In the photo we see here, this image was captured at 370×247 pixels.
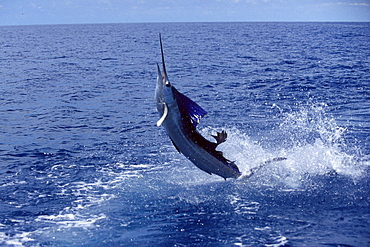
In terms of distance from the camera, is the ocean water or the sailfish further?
the ocean water

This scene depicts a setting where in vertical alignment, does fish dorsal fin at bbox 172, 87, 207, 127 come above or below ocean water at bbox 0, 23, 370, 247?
above

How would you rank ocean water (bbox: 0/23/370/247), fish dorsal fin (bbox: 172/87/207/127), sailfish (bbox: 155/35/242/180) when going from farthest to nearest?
fish dorsal fin (bbox: 172/87/207/127) < ocean water (bbox: 0/23/370/247) < sailfish (bbox: 155/35/242/180)

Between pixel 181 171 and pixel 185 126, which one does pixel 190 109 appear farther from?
pixel 181 171

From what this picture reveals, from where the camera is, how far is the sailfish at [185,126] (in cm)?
676

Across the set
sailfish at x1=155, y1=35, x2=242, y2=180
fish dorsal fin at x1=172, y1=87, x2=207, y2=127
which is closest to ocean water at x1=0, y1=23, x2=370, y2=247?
sailfish at x1=155, y1=35, x2=242, y2=180

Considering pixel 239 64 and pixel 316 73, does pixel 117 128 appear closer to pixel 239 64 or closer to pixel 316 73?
pixel 316 73

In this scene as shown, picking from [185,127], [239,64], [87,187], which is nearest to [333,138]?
[185,127]

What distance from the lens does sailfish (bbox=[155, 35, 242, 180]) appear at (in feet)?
22.2

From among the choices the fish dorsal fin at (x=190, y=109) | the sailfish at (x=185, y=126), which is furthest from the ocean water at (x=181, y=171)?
the fish dorsal fin at (x=190, y=109)

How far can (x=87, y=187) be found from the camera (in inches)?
360

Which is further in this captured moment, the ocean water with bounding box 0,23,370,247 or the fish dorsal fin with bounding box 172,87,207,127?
the fish dorsal fin with bounding box 172,87,207,127

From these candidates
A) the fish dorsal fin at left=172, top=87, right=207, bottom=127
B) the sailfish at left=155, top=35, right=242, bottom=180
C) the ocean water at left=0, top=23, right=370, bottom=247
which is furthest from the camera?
the fish dorsal fin at left=172, top=87, right=207, bottom=127

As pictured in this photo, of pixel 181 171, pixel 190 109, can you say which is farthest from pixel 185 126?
pixel 181 171

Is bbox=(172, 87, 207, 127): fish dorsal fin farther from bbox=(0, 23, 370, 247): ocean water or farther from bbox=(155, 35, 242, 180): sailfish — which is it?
bbox=(0, 23, 370, 247): ocean water
